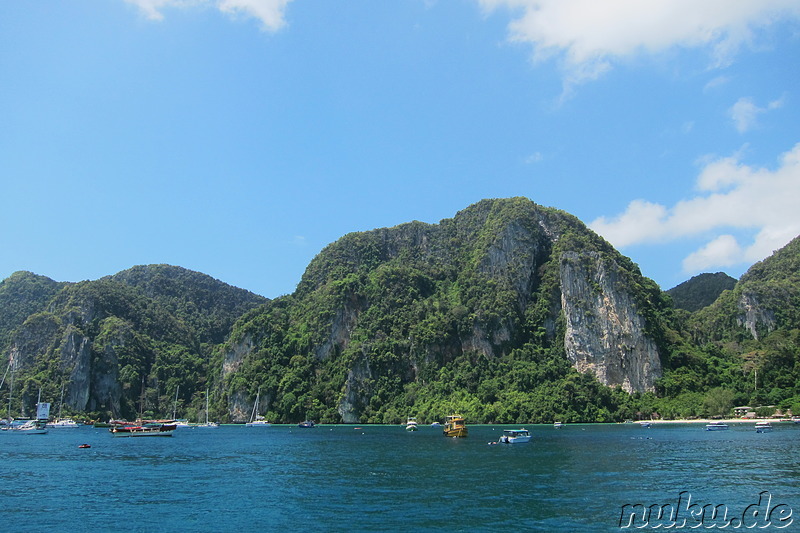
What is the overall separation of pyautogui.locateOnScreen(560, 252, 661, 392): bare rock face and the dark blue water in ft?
269

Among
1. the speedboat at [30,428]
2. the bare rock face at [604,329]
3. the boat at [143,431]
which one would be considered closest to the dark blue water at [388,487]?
the boat at [143,431]

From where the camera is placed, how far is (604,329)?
156m

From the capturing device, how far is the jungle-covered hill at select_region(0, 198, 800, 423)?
5669 inches

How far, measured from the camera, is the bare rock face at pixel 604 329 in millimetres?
149625

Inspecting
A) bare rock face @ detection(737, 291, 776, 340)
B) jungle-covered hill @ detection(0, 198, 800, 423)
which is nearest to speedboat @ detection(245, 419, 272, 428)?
jungle-covered hill @ detection(0, 198, 800, 423)

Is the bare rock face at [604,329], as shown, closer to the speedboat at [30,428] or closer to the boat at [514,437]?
the boat at [514,437]

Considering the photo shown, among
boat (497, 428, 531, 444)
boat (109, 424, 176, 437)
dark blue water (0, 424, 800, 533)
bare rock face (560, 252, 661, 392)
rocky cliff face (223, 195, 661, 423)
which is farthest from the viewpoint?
rocky cliff face (223, 195, 661, 423)

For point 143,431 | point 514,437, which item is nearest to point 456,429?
point 514,437

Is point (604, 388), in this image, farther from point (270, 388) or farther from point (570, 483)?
point (570, 483)

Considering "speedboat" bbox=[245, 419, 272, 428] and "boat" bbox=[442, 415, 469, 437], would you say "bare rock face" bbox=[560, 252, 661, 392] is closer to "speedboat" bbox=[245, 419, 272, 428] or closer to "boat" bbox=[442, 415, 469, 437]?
"boat" bbox=[442, 415, 469, 437]

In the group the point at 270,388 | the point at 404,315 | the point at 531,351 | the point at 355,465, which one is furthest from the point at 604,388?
the point at 355,465

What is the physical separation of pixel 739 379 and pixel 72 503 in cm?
14487

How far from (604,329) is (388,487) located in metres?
127

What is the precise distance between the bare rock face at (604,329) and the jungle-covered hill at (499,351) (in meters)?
0.35
